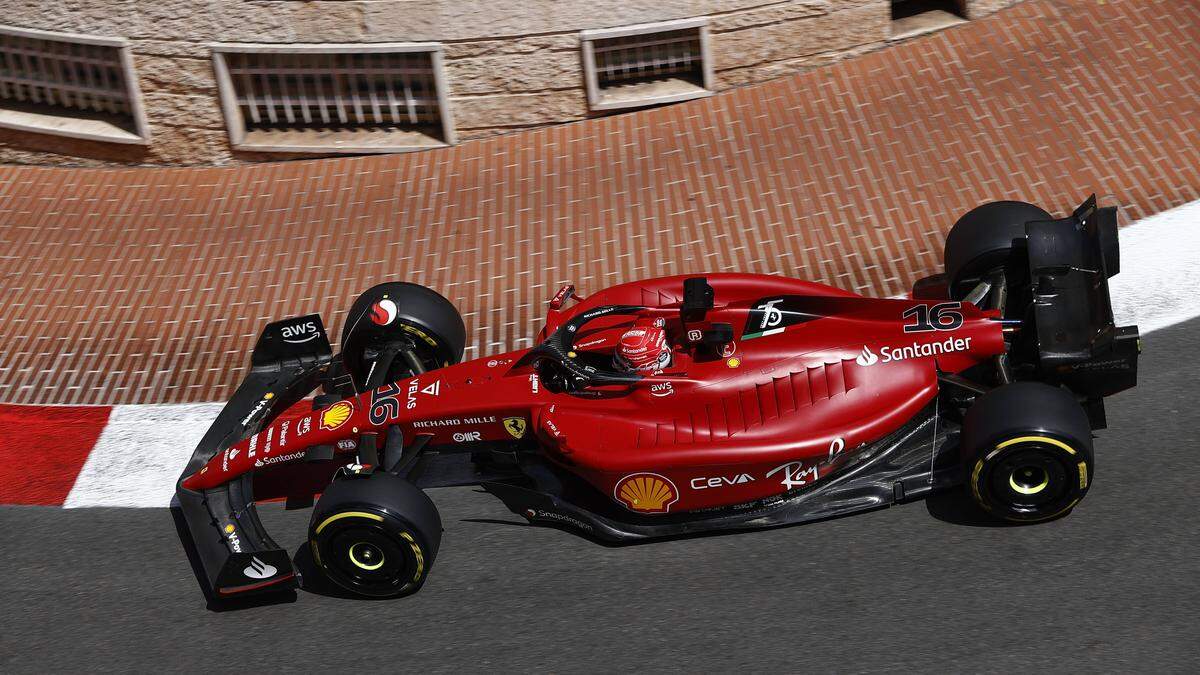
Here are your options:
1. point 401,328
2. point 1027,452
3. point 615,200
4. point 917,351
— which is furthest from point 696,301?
point 615,200

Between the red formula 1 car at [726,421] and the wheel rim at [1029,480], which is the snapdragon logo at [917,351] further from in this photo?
the wheel rim at [1029,480]

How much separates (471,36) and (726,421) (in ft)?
15.0

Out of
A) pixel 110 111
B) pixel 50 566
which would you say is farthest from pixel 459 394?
pixel 110 111

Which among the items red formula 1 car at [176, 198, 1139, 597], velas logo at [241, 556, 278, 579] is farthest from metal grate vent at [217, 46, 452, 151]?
velas logo at [241, 556, 278, 579]

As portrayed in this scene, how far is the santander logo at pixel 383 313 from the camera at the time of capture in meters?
7.07

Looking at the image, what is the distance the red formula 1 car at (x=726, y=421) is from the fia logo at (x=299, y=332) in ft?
2.91

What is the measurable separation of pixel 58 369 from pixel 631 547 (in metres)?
4.62

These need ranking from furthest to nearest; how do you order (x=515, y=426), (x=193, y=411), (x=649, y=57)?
(x=649, y=57) → (x=193, y=411) → (x=515, y=426)

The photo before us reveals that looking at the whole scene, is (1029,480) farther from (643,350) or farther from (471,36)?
(471,36)

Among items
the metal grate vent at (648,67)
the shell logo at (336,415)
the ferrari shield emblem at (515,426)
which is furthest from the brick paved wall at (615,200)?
the ferrari shield emblem at (515,426)

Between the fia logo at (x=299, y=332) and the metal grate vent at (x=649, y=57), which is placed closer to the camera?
the fia logo at (x=299, y=332)

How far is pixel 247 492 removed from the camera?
639cm

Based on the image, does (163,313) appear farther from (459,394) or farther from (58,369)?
(459,394)

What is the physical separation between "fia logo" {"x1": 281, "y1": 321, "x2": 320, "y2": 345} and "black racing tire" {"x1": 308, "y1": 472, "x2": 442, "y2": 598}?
66.6 inches
